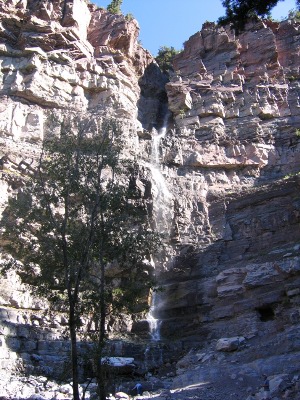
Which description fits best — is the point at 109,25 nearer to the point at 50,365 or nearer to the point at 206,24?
the point at 206,24

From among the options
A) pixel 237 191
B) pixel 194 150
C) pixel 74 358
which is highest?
pixel 194 150

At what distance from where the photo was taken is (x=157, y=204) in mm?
29938

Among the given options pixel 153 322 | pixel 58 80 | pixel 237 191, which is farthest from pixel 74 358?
pixel 58 80

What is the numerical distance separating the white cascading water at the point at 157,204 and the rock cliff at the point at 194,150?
0.09 m

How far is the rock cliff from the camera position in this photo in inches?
882

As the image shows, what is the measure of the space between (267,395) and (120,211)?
7513mm

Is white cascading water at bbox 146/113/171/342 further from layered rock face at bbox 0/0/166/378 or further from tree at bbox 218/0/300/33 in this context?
tree at bbox 218/0/300/33

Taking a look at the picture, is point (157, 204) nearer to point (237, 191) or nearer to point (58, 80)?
point (237, 191)

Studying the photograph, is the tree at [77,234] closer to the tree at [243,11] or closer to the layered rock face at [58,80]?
the tree at [243,11]

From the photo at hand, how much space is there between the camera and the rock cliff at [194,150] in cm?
2241

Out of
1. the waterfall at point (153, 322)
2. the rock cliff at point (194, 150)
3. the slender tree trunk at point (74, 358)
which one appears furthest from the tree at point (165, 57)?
the slender tree trunk at point (74, 358)

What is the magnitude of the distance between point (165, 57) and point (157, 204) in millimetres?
28814

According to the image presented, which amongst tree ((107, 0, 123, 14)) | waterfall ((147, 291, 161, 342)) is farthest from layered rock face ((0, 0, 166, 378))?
tree ((107, 0, 123, 14))

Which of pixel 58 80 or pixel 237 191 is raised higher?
pixel 58 80
